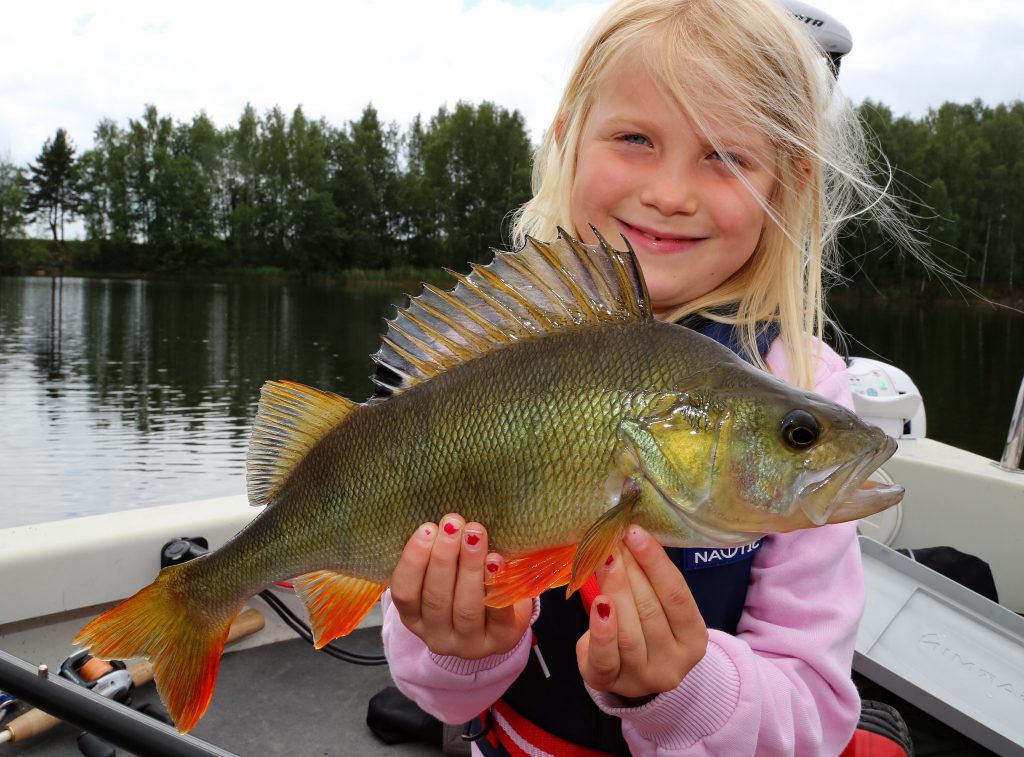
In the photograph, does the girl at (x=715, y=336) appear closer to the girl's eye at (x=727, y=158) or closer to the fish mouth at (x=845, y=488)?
the girl's eye at (x=727, y=158)

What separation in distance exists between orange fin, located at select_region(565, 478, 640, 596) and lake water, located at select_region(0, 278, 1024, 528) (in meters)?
0.82

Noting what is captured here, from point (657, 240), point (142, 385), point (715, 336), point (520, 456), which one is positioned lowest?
point (142, 385)

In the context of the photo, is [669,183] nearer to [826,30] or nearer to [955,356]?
[826,30]

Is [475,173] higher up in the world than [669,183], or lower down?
higher up

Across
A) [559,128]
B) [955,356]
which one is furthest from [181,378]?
[955,356]

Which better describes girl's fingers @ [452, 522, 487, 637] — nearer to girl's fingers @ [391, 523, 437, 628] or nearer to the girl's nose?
girl's fingers @ [391, 523, 437, 628]

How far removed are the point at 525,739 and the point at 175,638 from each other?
3.09 feet

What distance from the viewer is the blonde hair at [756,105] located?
204 centimetres

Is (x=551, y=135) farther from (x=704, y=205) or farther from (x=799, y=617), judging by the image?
(x=799, y=617)

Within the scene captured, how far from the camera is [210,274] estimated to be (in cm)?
5925

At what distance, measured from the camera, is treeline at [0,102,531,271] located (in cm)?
5506

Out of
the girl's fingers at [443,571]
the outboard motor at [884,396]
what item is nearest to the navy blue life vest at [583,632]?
the girl's fingers at [443,571]

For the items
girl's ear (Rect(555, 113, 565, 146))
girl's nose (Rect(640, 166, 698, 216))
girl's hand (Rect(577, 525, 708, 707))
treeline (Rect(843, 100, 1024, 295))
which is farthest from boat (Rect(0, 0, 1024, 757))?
treeline (Rect(843, 100, 1024, 295))

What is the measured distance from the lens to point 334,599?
1.77 metres
